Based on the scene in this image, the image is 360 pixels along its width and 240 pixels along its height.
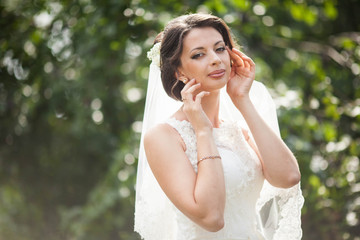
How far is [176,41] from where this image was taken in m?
2.63

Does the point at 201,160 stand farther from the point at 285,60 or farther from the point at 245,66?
the point at 285,60

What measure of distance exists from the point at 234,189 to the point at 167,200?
17.0 inches

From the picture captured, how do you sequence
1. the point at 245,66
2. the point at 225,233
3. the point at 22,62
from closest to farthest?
the point at 225,233, the point at 245,66, the point at 22,62

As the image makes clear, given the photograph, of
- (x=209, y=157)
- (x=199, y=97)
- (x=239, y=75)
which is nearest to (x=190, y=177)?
(x=209, y=157)

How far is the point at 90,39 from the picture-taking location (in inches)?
203

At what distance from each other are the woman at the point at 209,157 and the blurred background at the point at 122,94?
1693mm

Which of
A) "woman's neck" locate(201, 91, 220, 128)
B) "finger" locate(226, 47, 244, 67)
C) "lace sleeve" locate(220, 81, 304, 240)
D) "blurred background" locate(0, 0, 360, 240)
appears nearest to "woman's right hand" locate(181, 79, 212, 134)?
"woman's neck" locate(201, 91, 220, 128)

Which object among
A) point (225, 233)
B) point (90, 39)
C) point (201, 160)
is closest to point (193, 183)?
point (201, 160)

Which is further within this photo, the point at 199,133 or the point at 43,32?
the point at 43,32

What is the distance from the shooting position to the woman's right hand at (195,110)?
7.99 ft

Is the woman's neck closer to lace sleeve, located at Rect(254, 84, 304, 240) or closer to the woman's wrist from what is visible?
the woman's wrist

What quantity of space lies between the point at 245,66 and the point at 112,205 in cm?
348

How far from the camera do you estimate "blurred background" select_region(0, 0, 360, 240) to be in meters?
4.62

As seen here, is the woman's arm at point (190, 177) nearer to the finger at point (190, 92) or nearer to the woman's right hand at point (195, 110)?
the woman's right hand at point (195, 110)
